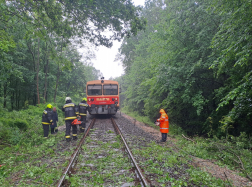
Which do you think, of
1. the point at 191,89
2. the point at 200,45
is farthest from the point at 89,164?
the point at 200,45

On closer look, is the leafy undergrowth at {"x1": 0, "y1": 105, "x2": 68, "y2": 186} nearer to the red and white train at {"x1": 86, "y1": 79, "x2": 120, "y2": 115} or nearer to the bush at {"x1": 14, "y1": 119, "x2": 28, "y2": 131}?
the bush at {"x1": 14, "y1": 119, "x2": 28, "y2": 131}

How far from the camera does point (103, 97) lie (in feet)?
47.1

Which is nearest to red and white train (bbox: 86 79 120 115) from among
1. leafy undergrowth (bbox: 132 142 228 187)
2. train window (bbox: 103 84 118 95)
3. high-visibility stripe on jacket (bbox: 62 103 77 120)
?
train window (bbox: 103 84 118 95)

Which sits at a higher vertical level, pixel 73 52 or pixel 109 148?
pixel 73 52

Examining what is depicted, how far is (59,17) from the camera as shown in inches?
303

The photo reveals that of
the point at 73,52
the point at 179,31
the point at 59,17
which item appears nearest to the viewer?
the point at 59,17

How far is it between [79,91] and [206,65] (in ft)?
76.1

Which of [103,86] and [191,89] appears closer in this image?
[191,89]

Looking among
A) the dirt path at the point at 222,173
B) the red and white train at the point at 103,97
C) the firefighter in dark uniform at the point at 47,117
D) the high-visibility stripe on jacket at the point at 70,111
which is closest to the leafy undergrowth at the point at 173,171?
the dirt path at the point at 222,173

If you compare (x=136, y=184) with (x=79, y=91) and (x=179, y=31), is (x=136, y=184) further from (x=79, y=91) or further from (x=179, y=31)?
(x=79, y=91)

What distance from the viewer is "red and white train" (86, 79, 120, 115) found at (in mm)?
14200

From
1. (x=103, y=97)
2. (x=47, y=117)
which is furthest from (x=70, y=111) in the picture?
(x=103, y=97)

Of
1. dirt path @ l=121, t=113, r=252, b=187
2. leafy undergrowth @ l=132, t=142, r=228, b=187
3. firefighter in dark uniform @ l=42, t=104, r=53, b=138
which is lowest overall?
dirt path @ l=121, t=113, r=252, b=187

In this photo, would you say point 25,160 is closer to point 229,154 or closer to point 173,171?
point 173,171
